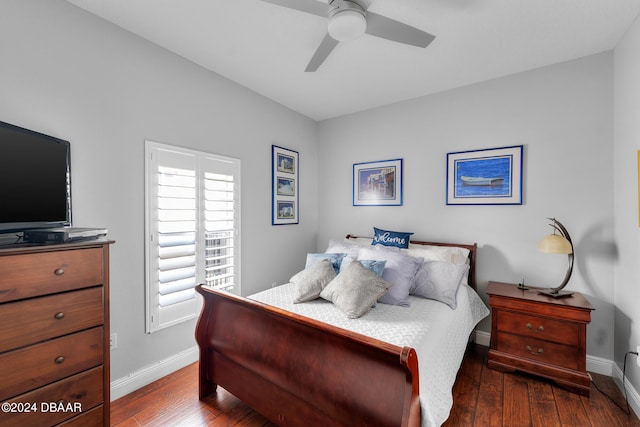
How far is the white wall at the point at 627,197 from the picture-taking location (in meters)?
2.04

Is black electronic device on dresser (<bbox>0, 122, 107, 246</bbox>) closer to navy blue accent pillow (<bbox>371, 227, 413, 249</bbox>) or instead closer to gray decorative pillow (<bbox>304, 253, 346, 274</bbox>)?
gray decorative pillow (<bbox>304, 253, 346, 274</bbox>)

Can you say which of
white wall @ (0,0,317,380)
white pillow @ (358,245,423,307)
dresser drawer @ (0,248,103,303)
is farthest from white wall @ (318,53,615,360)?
dresser drawer @ (0,248,103,303)

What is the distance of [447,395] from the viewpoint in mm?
1601

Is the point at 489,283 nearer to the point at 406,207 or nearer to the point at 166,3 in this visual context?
the point at 406,207

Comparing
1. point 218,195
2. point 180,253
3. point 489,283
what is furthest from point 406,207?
point 180,253

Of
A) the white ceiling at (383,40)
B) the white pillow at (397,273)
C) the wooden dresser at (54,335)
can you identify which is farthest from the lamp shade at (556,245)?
the wooden dresser at (54,335)

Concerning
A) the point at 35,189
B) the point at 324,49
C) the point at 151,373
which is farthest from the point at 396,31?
the point at 151,373

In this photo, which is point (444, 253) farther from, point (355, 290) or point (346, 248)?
point (355, 290)

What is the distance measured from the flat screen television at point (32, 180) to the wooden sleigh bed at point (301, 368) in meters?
1.02

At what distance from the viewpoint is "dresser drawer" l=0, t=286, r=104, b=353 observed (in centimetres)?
127

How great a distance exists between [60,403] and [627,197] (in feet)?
A: 12.7

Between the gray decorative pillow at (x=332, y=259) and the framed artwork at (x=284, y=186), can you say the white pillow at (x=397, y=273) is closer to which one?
the gray decorative pillow at (x=332, y=259)

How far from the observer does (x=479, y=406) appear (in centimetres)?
206

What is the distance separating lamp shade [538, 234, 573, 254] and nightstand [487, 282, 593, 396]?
40 centimetres
